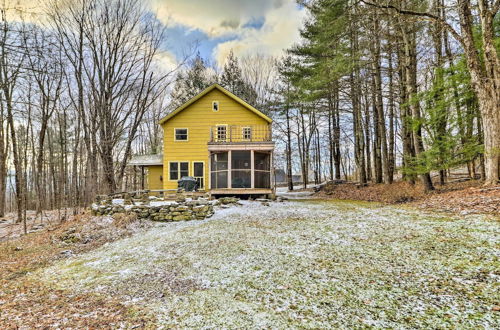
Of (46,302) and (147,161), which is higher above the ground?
(147,161)

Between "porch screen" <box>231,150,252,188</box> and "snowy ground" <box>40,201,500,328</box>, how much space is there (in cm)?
665

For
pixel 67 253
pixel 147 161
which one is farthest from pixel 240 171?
pixel 67 253

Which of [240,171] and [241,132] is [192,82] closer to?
[241,132]

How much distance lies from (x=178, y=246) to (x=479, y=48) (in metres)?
12.3

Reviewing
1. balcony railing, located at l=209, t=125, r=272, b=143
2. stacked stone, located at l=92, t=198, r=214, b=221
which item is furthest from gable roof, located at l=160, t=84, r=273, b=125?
stacked stone, located at l=92, t=198, r=214, b=221

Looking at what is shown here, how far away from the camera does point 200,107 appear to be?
1599 centimetres

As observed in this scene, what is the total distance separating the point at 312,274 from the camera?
393 centimetres

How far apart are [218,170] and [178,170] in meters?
3.26

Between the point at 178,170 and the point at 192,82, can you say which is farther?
the point at 192,82

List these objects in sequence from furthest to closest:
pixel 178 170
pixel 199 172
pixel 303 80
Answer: pixel 303 80 → pixel 199 172 → pixel 178 170

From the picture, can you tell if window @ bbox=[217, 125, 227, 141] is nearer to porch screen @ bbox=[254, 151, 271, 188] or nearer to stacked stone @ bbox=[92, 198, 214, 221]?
porch screen @ bbox=[254, 151, 271, 188]

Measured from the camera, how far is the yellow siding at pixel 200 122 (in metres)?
15.7

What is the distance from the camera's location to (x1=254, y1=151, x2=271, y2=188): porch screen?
14312 millimetres

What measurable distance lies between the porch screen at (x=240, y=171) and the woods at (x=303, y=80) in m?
6.34
